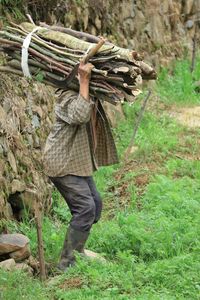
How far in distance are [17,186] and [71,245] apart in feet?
4.31

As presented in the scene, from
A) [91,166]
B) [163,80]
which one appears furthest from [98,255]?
[163,80]

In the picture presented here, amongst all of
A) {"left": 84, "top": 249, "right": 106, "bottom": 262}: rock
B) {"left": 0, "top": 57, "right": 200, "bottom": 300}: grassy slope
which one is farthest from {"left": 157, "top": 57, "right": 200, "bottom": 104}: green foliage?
{"left": 84, "top": 249, "right": 106, "bottom": 262}: rock

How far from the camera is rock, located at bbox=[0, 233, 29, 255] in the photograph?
20.0 ft

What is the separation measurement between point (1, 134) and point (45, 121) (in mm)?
1449

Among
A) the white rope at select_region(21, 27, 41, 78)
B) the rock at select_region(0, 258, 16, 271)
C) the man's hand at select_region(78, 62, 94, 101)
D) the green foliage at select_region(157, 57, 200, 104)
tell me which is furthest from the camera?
the green foliage at select_region(157, 57, 200, 104)

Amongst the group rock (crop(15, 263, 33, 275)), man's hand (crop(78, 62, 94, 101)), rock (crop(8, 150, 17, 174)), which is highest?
man's hand (crop(78, 62, 94, 101))

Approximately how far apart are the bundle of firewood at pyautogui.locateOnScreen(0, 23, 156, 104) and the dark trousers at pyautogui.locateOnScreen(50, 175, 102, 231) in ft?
2.48

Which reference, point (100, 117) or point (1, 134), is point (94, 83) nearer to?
point (100, 117)

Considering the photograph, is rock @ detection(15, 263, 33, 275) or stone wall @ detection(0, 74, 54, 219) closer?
rock @ detection(15, 263, 33, 275)

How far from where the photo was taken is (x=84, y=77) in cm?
568

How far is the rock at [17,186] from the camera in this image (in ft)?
23.3

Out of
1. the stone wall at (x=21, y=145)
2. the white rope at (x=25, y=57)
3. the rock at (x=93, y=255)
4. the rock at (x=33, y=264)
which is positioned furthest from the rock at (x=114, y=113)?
the rock at (x=33, y=264)

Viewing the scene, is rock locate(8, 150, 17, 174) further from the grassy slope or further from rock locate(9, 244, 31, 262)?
rock locate(9, 244, 31, 262)

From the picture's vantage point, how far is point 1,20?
26.9 ft
